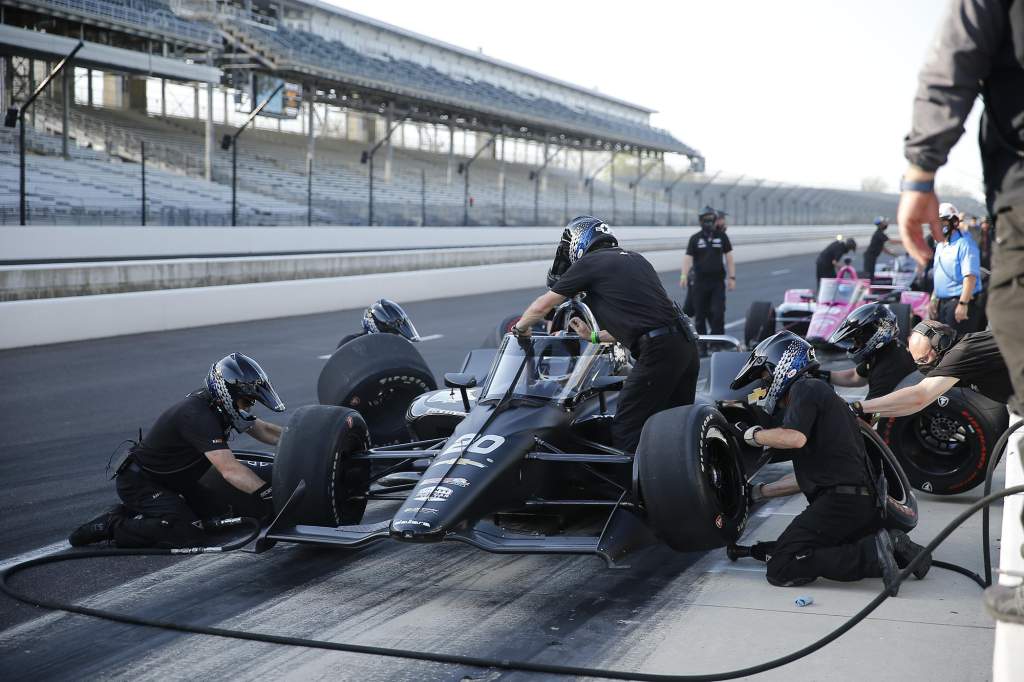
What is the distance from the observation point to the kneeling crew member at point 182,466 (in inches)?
235

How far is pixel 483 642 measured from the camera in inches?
183

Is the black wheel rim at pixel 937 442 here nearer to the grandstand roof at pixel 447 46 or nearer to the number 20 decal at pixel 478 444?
the number 20 decal at pixel 478 444

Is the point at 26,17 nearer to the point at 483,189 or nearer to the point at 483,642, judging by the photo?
the point at 483,189

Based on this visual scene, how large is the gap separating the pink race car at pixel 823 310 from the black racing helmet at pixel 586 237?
20.4ft

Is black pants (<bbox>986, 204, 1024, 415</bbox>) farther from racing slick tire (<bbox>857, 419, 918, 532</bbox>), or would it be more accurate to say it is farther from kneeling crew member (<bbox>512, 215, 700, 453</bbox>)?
kneeling crew member (<bbox>512, 215, 700, 453</bbox>)

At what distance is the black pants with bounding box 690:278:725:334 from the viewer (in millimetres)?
14531

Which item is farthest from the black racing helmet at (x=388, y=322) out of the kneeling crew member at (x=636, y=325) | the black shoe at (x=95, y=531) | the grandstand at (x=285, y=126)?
the grandstand at (x=285, y=126)

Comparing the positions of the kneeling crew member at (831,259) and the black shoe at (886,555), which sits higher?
the kneeling crew member at (831,259)

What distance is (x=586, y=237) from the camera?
22.4ft

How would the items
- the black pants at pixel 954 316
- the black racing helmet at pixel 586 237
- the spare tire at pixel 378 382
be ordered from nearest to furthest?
the black racing helmet at pixel 586 237 < the spare tire at pixel 378 382 < the black pants at pixel 954 316

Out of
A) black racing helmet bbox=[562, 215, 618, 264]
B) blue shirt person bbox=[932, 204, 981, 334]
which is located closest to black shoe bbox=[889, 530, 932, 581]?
black racing helmet bbox=[562, 215, 618, 264]

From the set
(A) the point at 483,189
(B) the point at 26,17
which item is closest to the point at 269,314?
(B) the point at 26,17

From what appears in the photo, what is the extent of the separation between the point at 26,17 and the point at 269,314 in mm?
18344

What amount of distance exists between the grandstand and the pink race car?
571 inches
